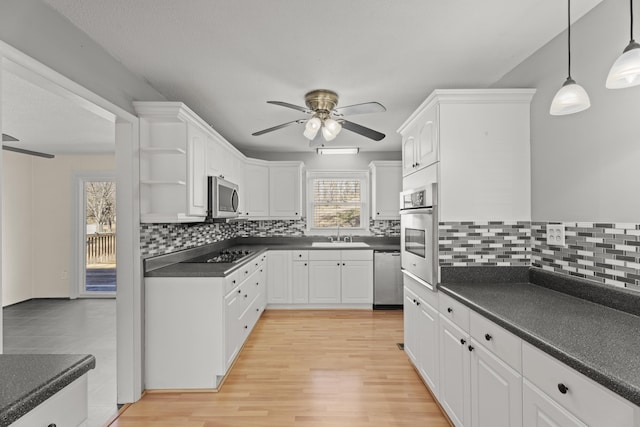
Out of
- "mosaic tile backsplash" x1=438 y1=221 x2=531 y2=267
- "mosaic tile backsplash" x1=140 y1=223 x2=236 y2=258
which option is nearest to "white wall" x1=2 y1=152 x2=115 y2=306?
"mosaic tile backsplash" x1=140 y1=223 x2=236 y2=258

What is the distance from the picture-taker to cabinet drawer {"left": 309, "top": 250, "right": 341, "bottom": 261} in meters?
4.55

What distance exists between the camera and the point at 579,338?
121 centimetres

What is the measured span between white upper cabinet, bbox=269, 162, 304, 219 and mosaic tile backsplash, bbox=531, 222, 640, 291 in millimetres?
3434

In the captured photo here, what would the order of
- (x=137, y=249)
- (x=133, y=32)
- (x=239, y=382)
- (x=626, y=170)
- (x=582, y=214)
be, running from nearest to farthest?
(x=626, y=170), (x=582, y=214), (x=133, y=32), (x=137, y=249), (x=239, y=382)

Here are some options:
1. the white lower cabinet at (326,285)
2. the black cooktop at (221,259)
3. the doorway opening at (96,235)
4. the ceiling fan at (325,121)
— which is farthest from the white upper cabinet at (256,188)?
the doorway opening at (96,235)

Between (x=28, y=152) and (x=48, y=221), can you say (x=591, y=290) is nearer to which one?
(x=28, y=152)

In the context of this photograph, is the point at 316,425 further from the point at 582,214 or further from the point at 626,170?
the point at 626,170

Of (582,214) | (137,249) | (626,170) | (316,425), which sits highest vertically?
(626,170)

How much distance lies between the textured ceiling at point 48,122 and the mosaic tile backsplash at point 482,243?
273cm

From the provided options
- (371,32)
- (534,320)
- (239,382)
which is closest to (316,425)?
(239,382)

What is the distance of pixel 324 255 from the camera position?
455 cm

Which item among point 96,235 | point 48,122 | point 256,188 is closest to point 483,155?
point 256,188

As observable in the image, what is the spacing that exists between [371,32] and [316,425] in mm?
2474

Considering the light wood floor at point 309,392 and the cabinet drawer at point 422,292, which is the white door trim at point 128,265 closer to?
the light wood floor at point 309,392
